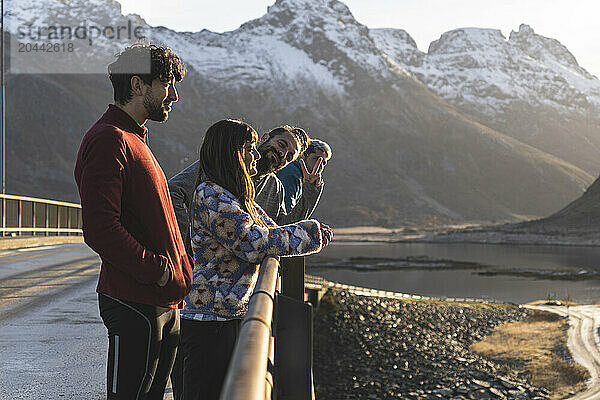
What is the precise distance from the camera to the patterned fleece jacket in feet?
9.19

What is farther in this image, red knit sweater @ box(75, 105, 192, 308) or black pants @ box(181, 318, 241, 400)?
black pants @ box(181, 318, 241, 400)

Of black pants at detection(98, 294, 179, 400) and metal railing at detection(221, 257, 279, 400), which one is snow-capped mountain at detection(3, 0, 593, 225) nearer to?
black pants at detection(98, 294, 179, 400)

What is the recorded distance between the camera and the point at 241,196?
289 cm

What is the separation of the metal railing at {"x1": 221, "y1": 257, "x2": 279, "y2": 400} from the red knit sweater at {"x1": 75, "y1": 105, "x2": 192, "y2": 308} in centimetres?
57

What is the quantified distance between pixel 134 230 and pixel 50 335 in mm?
5097

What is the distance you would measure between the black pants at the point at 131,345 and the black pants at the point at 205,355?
0.28 meters

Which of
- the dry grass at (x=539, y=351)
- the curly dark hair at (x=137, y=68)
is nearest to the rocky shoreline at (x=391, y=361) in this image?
the dry grass at (x=539, y=351)

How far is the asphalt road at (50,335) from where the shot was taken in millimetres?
5190

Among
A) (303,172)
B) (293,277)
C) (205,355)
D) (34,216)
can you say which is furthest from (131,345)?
(34,216)

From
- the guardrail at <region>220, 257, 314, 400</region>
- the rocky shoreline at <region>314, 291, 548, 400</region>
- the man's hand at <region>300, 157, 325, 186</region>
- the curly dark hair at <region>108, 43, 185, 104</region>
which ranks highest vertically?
the curly dark hair at <region>108, 43, 185, 104</region>

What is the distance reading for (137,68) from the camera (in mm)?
2732

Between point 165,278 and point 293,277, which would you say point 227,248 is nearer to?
point 165,278

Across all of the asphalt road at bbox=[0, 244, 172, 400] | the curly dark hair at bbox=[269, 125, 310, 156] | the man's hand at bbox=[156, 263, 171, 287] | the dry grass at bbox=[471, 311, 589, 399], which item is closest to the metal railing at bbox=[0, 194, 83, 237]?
the asphalt road at bbox=[0, 244, 172, 400]

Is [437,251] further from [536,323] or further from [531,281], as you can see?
[536,323]
